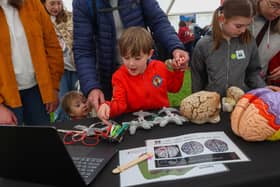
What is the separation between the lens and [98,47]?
1237mm

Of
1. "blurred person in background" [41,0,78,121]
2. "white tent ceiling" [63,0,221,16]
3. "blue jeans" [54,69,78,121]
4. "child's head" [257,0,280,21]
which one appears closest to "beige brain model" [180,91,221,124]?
"child's head" [257,0,280,21]

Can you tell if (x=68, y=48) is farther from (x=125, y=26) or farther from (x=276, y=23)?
(x=276, y=23)

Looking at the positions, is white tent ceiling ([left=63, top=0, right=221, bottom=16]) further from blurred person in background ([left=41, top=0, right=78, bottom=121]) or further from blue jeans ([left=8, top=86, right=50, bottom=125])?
blue jeans ([left=8, top=86, right=50, bottom=125])

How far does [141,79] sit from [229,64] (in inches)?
17.9

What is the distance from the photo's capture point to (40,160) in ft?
2.17

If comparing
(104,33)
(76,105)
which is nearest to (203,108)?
(104,33)

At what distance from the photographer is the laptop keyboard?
28.6 inches

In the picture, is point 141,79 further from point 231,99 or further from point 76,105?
point 76,105

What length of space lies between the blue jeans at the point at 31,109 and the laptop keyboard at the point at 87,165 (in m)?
0.63

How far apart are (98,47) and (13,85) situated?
387 mm

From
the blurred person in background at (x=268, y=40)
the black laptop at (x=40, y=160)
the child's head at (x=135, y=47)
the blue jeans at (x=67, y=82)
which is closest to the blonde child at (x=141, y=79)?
the child's head at (x=135, y=47)

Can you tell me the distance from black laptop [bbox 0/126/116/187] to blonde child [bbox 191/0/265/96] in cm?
80

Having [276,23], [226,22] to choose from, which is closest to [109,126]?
[226,22]

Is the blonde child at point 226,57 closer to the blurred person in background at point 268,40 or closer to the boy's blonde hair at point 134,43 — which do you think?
the blurred person in background at point 268,40
